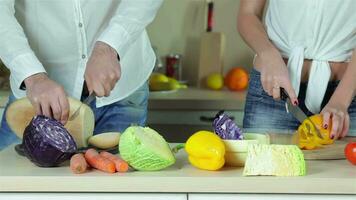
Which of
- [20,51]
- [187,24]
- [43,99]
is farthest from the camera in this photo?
[187,24]

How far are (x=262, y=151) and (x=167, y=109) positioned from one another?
123 centimetres

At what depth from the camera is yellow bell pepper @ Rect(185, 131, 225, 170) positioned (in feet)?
3.08

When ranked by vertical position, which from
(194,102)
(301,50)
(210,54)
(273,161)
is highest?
(301,50)

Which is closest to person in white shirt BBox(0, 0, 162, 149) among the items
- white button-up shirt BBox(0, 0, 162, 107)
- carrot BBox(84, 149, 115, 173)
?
white button-up shirt BBox(0, 0, 162, 107)

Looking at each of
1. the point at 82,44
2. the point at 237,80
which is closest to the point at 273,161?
the point at 82,44

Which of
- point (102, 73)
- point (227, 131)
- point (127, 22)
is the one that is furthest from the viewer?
point (127, 22)

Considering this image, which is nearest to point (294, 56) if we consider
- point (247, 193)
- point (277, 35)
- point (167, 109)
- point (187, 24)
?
point (277, 35)

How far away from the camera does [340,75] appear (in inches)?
53.1

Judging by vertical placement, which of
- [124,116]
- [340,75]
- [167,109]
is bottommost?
[167,109]

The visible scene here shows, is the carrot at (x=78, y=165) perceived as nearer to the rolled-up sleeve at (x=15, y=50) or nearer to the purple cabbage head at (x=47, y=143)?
the purple cabbage head at (x=47, y=143)

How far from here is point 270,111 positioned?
1.37 metres

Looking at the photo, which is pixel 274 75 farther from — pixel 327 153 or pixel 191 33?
pixel 191 33

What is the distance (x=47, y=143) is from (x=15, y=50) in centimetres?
31

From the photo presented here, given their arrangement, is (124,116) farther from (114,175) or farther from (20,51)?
(114,175)
